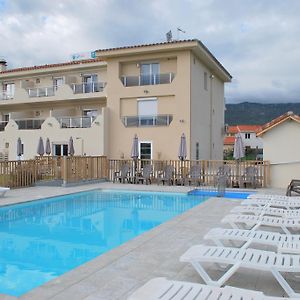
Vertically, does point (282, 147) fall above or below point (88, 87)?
below

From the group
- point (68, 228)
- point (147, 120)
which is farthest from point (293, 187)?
point (147, 120)

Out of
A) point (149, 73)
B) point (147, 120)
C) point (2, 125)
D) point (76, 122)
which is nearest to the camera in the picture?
point (147, 120)

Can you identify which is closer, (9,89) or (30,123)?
(30,123)

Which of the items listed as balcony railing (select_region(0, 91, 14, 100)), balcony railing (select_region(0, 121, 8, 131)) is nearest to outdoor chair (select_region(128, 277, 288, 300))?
balcony railing (select_region(0, 121, 8, 131))

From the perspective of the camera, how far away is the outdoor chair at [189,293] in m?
3.71

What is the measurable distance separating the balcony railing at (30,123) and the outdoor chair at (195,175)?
15.0m

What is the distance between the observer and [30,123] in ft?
99.6

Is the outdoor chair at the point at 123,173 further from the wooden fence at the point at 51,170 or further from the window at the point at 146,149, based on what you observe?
the window at the point at 146,149

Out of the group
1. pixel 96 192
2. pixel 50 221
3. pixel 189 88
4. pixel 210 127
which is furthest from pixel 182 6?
pixel 210 127

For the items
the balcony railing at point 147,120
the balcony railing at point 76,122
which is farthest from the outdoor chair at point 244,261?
the balcony railing at point 76,122

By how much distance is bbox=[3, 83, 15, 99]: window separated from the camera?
33928 millimetres

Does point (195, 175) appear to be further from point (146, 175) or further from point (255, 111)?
point (255, 111)

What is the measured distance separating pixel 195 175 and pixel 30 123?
1636 cm

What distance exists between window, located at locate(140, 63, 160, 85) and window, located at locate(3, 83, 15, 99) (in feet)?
43.7
